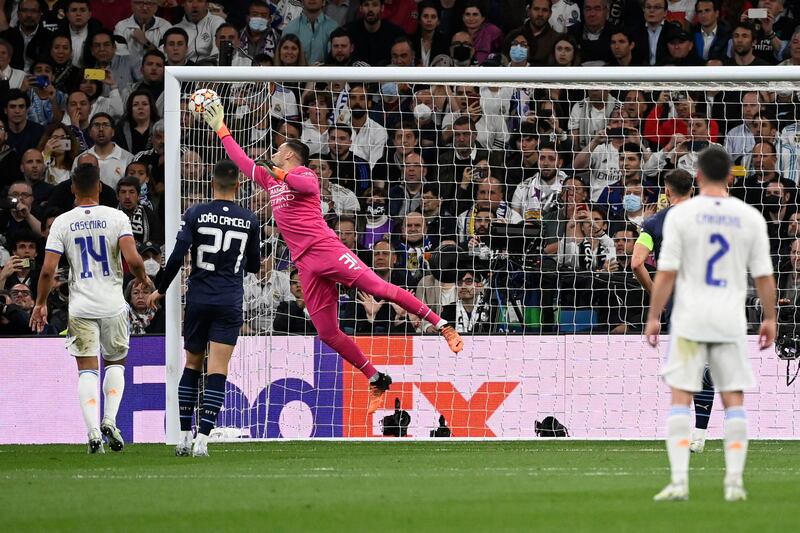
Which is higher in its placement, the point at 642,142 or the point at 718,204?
the point at 642,142

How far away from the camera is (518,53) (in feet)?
58.3

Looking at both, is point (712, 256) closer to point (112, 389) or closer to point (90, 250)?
point (90, 250)

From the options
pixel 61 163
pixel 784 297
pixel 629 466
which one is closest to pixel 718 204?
pixel 629 466

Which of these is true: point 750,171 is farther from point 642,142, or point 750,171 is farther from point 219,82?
point 219,82

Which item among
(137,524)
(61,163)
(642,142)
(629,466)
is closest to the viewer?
(137,524)

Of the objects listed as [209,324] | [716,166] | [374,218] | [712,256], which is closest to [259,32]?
[374,218]

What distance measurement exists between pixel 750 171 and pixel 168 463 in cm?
784

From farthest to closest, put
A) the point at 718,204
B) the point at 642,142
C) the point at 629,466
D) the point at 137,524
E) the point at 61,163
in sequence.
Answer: the point at 61,163 → the point at 642,142 → the point at 629,466 → the point at 718,204 → the point at 137,524

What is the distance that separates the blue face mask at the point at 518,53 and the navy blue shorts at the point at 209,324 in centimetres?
784

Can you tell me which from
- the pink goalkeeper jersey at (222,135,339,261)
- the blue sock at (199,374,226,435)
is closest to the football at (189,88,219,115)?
the pink goalkeeper jersey at (222,135,339,261)

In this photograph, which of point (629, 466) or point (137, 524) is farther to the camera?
point (629, 466)

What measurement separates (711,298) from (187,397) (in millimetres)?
5194

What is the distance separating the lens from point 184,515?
7.08 meters

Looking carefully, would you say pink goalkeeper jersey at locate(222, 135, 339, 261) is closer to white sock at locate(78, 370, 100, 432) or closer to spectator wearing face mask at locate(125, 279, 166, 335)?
white sock at locate(78, 370, 100, 432)
